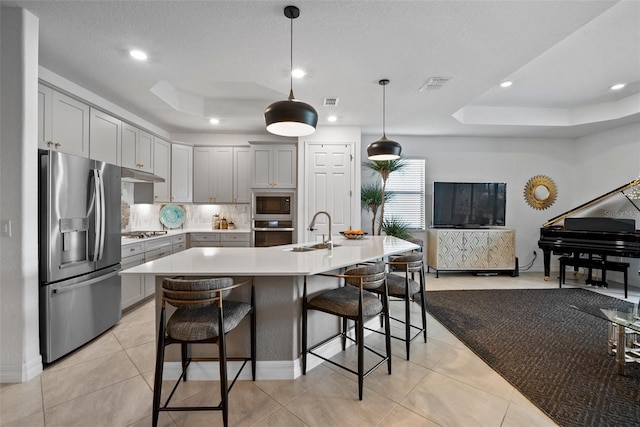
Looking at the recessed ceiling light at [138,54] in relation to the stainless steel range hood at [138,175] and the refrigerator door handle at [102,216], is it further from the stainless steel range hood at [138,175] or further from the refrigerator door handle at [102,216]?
the stainless steel range hood at [138,175]

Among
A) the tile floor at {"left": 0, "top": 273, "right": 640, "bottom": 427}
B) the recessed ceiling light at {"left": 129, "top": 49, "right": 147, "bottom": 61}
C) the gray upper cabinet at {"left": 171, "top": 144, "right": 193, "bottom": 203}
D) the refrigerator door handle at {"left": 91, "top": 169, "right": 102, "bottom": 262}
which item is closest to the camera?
the tile floor at {"left": 0, "top": 273, "right": 640, "bottom": 427}

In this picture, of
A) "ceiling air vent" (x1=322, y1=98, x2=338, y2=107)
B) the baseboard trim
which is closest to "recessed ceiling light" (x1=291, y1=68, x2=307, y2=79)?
"ceiling air vent" (x1=322, y1=98, x2=338, y2=107)

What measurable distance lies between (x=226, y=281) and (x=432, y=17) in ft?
7.66

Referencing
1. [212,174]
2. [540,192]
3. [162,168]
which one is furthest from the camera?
[540,192]

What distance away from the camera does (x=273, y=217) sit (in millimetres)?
4699

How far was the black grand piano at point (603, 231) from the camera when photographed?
4.14 metres


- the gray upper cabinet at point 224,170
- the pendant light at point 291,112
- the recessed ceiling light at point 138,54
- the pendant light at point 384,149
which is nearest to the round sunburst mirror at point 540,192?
the pendant light at point 384,149

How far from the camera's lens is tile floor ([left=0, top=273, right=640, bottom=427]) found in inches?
67.7

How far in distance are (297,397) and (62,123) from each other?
3.32 m

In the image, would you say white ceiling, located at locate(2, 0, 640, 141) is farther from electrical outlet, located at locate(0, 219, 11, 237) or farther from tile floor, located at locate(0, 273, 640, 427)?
tile floor, located at locate(0, 273, 640, 427)

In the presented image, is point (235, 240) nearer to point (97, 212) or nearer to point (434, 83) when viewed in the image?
point (97, 212)

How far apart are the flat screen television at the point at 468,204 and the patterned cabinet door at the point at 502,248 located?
0.31 metres

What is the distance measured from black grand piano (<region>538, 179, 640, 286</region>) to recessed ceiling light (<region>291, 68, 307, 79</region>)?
15.7 feet

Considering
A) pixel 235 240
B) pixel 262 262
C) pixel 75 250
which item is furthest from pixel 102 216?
pixel 235 240
